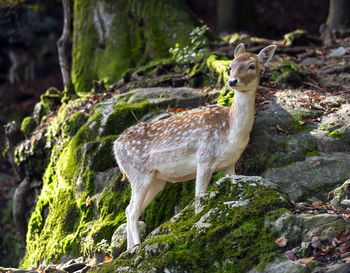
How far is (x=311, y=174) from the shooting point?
19.7 feet

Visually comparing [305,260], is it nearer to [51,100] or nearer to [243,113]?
[243,113]

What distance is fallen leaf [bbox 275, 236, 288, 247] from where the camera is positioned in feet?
12.8

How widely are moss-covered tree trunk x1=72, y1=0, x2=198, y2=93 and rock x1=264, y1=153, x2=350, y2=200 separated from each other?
5954 mm

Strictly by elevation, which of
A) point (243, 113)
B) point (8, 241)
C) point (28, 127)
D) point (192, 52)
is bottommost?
point (8, 241)

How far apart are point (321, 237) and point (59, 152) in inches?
252

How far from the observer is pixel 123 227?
20.7 feet

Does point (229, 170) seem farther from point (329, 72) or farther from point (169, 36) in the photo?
point (169, 36)

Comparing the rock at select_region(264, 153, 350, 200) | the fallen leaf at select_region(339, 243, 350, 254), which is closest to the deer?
the rock at select_region(264, 153, 350, 200)

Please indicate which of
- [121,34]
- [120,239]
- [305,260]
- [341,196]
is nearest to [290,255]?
[305,260]

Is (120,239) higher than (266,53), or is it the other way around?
(266,53)

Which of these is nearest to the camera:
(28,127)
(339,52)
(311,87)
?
(311,87)

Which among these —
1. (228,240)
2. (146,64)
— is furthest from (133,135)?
(146,64)

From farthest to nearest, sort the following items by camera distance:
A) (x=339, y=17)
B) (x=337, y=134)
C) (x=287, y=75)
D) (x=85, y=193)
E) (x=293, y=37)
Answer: (x=339, y=17)
(x=293, y=37)
(x=287, y=75)
(x=85, y=193)
(x=337, y=134)

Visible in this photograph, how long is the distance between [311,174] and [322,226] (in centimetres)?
204
